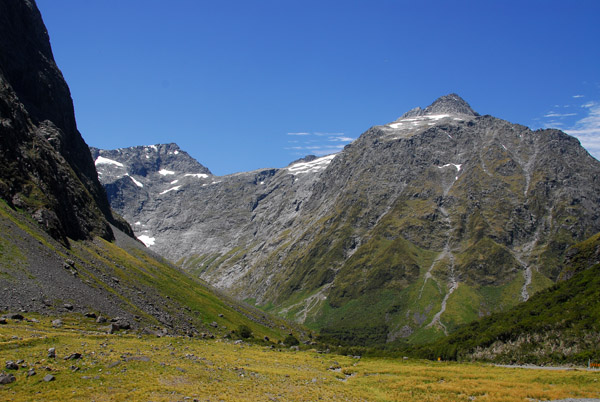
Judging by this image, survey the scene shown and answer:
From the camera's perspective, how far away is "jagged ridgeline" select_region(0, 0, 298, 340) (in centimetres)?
7219

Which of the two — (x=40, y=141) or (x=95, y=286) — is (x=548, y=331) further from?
(x=40, y=141)

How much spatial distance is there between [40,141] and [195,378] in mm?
127907

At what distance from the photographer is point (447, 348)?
356ft

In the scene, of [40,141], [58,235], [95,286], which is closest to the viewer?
[95,286]

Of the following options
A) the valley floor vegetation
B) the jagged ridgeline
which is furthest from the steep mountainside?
the jagged ridgeline

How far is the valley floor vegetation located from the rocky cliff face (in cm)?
6255

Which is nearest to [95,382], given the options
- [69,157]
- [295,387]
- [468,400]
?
[295,387]

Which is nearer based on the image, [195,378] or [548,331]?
[195,378]

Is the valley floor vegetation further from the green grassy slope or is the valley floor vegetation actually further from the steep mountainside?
the steep mountainside

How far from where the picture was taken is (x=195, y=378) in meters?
38.9

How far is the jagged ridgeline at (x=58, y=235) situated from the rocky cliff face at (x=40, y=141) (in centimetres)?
43

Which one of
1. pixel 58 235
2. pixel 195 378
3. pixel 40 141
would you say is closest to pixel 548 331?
pixel 195 378

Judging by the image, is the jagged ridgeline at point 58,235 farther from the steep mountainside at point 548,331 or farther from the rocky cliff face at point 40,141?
the steep mountainside at point 548,331

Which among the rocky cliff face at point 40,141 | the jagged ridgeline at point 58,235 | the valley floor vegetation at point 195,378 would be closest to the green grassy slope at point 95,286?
the jagged ridgeline at point 58,235
